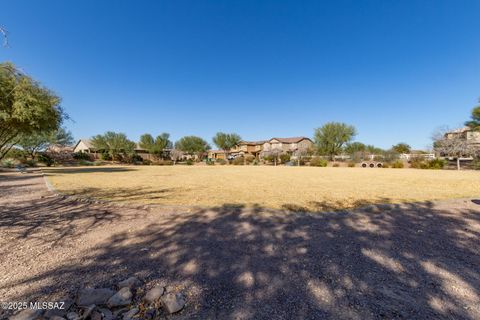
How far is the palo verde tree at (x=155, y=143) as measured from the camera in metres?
53.2

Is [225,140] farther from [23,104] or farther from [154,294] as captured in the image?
[154,294]

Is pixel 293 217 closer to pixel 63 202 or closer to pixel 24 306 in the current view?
pixel 24 306

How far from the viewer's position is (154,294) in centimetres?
221

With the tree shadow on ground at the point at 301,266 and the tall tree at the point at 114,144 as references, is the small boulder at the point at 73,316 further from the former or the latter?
the tall tree at the point at 114,144

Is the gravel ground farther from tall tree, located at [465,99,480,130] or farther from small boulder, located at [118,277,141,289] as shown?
tall tree, located at [465,99,480,130]

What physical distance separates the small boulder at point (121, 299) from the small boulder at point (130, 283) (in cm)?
12

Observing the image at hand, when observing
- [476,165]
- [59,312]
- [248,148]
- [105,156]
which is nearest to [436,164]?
[476,165]

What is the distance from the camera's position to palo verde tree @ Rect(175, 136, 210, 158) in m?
61.2

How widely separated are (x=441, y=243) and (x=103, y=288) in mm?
5228

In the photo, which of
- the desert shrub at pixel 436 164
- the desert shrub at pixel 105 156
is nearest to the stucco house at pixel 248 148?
the desert shrub at pixel 105 156

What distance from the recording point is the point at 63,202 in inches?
258

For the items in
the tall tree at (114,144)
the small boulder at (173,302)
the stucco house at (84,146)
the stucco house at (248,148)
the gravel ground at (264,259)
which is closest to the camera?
the small boulder at (173,302)

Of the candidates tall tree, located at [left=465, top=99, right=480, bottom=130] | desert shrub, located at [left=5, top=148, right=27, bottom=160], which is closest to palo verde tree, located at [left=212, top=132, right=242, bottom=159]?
desert shrub, located at [left=5, top=148, right=27, bottom=160]

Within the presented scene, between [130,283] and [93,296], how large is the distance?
1.19 ft
